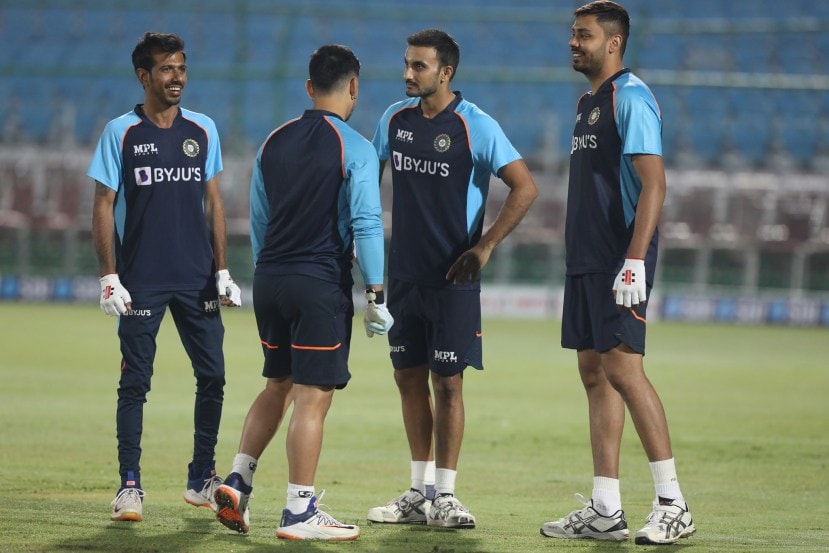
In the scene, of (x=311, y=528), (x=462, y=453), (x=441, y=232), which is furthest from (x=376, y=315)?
(x=462, y=453)

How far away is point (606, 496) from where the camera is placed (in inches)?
262

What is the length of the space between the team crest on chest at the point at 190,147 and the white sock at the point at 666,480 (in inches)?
120

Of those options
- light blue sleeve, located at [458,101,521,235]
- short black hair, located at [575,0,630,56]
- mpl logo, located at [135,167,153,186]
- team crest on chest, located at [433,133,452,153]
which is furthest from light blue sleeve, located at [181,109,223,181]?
short black hair, located at [575,0,630,56]

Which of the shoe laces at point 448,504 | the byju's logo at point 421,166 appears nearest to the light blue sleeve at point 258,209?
the byju's logo at point 421,166

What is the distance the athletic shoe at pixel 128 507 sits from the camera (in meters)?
6.71

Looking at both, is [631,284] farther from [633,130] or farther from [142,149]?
[142,149]

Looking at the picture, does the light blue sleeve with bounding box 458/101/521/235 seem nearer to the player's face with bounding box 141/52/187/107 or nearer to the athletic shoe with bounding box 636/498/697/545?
the player's face with bounding box 141/52/187/107

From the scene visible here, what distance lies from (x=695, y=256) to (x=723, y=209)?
1.43 m

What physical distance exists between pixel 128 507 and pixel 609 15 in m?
3.54

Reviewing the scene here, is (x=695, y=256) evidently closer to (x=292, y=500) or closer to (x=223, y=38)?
(x=223, y=38)

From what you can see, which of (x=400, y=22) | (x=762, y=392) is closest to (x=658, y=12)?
(x=400, y=22)

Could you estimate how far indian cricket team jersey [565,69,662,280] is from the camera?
21.6ft

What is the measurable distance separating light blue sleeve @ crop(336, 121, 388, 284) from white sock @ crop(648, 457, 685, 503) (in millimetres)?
1692

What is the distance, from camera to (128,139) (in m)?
7.19
